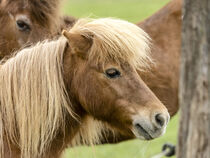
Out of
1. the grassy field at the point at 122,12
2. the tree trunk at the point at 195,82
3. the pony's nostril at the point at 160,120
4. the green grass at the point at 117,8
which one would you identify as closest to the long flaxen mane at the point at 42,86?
the pony's nostril at the point at 160,120

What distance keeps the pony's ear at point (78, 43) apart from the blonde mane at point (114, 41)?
0.04 metres

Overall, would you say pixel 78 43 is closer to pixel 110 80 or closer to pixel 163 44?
pixel 110 80

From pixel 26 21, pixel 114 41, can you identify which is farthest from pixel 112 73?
pixel 26 21

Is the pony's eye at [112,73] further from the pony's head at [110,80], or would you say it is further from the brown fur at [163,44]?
the brown fur at [163,44]

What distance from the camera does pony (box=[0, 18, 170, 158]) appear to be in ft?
12.4

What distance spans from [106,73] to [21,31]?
304 centimetres

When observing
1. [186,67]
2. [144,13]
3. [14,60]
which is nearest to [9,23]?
[14,60]

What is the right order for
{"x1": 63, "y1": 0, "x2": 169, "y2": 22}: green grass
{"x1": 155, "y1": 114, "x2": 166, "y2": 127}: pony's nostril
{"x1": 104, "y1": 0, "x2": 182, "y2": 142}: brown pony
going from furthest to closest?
1. {"x1": 63, "y1": 0, "x2": 169, "y2": 22}: green grass
2. {"x1": 104, "y1": 0, "x2": 182, "y2": 142}: brown pony
3. {"x1": 155, "y1": 114, "x2": 166, "y2": 127}: pony's nostril

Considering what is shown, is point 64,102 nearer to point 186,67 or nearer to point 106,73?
point 106,73

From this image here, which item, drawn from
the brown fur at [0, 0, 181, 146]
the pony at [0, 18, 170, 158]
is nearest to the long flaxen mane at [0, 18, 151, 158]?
the pony at [0, 18, 170, 158]

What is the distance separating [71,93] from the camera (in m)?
3.90

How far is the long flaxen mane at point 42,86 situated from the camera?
12.5 ft

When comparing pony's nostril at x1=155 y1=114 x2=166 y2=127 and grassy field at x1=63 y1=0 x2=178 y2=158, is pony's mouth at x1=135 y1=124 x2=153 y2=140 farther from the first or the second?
grassy field at x1=63 y1=0 x2=178 y2=158

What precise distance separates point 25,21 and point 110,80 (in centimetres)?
308
